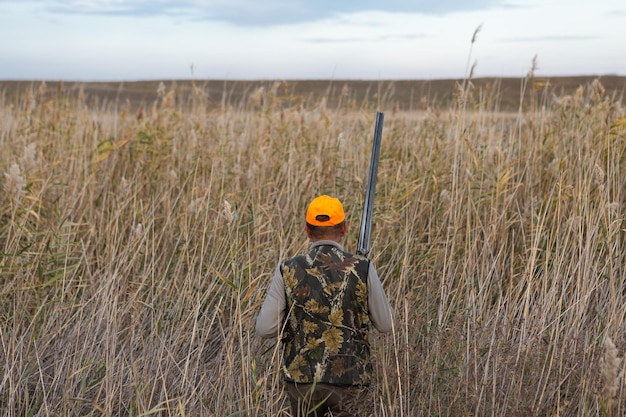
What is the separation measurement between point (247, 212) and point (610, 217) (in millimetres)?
2149

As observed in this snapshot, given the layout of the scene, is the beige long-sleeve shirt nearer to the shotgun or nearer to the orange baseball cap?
the orange baseball cap

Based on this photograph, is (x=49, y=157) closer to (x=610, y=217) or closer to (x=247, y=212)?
(x=247, y=212)

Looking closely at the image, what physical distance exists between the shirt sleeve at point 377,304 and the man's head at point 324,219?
19 centimetres

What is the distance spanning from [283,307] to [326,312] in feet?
0.57

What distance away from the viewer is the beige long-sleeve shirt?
2582 millimetres

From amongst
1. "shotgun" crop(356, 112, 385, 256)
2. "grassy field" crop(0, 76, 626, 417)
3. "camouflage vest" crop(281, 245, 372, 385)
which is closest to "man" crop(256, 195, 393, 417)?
"camouflage vest" crop(281, 245, 372, 385)

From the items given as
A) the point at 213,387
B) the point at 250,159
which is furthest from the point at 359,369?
the point at 250,159

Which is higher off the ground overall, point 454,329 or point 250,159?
point 250,159

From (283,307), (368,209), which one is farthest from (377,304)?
(368,209)

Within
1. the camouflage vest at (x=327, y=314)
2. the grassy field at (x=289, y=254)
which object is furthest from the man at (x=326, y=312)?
the grassy field at (x=289, y=254)

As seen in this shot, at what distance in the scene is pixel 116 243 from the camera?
4.37 m

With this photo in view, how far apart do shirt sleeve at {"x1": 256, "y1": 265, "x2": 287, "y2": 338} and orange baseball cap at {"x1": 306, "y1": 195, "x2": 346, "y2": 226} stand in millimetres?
232

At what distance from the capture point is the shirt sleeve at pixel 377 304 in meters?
2.57

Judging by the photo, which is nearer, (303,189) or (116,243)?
(116,243)
